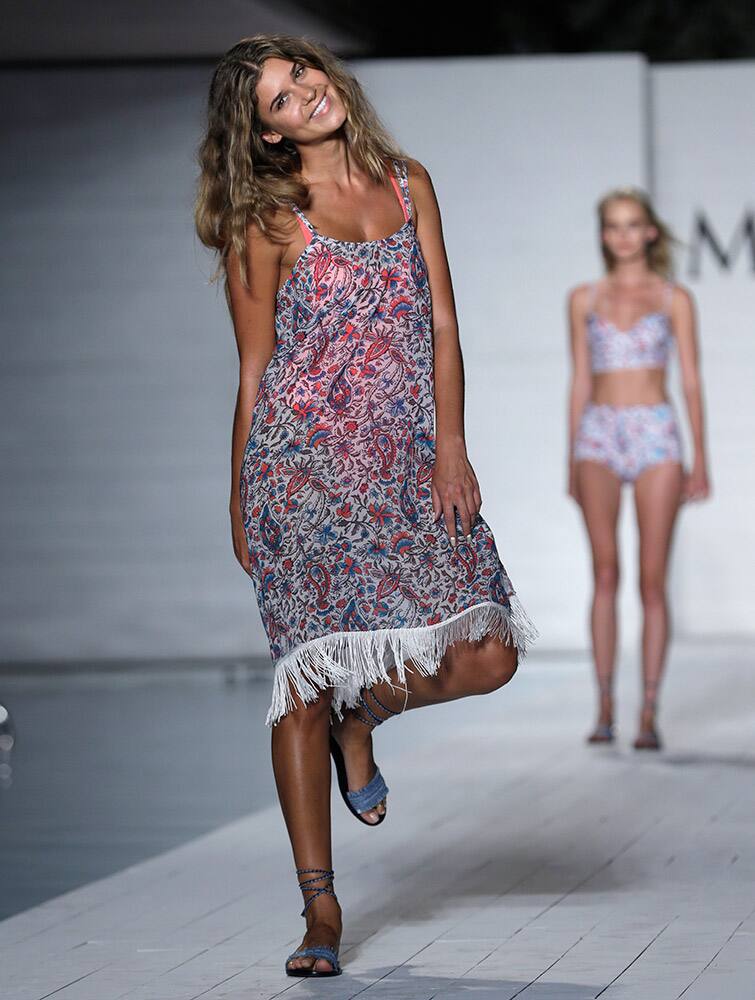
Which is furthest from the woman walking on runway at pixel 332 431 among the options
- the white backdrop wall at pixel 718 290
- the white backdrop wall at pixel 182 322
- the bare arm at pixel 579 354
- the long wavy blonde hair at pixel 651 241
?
the white backdrop wall at pixel 718 290

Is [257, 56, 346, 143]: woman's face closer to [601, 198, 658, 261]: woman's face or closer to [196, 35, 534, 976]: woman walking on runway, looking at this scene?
[196, 35, 534, 976]: woman walking on runway

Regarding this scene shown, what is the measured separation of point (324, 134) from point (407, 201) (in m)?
0.16

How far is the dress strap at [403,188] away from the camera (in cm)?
290

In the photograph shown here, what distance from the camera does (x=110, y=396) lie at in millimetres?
8391

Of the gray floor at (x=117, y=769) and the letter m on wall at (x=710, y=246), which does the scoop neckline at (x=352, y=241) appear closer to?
the gray floor at (x=117, y=769)

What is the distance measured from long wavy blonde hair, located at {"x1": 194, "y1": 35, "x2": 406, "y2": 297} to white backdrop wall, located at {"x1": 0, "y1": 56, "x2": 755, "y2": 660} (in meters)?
5.43

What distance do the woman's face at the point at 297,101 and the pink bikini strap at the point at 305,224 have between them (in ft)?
0.36

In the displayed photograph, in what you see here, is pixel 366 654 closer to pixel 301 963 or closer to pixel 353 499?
pixel 353 499

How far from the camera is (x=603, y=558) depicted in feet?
17.9

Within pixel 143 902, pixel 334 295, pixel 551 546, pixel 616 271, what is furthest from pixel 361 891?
pixel 551 546

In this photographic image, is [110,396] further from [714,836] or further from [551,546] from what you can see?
[714,836]

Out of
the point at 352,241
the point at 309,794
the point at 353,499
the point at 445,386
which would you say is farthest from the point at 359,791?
the point at 352,241

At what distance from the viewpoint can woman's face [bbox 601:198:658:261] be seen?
5.55 m

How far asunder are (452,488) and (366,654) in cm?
27
